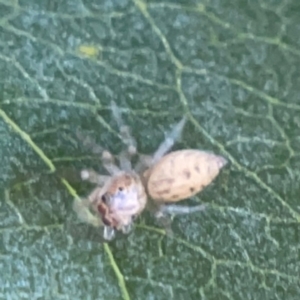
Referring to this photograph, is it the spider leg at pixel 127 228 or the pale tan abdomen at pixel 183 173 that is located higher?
the pale tan abdomen at pixel 183 173

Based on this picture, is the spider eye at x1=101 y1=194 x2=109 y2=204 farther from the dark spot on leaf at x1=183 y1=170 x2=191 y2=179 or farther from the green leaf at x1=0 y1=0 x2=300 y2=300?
the dark spot on leaf at x1=183 y1=170 x2=191 y2=179

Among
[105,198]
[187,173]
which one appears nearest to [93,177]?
[105,198]

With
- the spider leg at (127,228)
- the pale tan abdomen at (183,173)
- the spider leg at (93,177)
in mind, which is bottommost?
the spider leg at (127,228)

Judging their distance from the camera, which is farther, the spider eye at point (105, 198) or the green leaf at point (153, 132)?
the spider eye at point (105, 198)

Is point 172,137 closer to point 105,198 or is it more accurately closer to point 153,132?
point 153,132

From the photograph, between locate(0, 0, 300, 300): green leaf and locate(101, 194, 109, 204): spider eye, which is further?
locate(101, 194, 109, 204): spider eye

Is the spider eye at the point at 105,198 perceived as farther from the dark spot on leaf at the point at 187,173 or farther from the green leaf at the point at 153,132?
the dark spot on leaf at the point at 187,173

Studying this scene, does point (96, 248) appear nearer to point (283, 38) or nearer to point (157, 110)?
point (157, 110)

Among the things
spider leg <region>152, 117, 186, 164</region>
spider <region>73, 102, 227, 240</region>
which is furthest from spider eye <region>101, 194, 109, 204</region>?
spider leg <region>152, 117, 186, 164</region>

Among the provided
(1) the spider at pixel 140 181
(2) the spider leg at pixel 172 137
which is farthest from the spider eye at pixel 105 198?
(2) the spider leg at pixel 172 137
